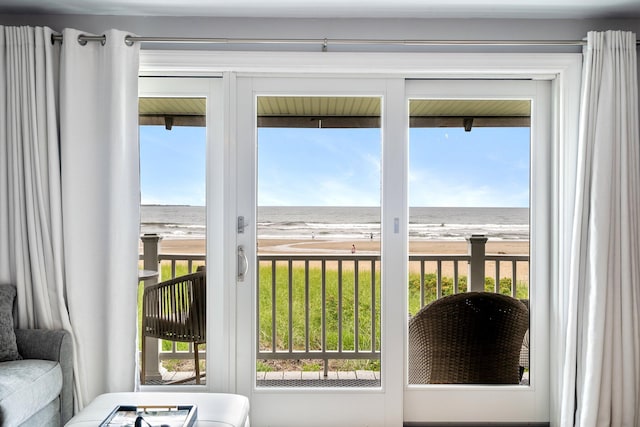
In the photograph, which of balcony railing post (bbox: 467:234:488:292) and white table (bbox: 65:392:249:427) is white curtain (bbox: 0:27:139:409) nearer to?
white table (bbox: 65:392:249:427)

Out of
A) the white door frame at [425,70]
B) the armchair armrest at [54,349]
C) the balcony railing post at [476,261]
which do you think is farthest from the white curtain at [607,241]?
the armchair armrest at [54,349]

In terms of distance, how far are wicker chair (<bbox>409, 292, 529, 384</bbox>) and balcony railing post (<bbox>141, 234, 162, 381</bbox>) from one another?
148 centimetres

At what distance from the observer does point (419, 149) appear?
285 centimetres

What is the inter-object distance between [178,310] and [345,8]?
6.26ft

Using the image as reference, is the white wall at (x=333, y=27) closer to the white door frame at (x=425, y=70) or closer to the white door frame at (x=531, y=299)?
the white door frame at (x=425, y=70)

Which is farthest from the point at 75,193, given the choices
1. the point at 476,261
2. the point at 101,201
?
the point at 476,261

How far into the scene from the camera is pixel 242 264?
110 inches

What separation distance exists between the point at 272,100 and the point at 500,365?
2.01m

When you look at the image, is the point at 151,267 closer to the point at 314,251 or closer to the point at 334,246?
the point at 314,251

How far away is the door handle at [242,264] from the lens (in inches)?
110

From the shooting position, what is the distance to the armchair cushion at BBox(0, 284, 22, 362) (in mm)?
2336

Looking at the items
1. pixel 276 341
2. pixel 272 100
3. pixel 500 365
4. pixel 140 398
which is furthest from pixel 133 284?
pixel 500 365

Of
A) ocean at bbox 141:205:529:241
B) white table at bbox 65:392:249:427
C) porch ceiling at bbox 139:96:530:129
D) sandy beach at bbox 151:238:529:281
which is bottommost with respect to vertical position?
white table at bbox 65:392:249:427

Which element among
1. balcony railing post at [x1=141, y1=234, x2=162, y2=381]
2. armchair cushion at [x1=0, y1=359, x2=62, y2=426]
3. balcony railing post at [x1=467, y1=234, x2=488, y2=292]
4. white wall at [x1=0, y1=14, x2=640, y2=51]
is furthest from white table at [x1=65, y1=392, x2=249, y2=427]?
white wall at [x1=0, y1=14, x2=640, y2=51]
